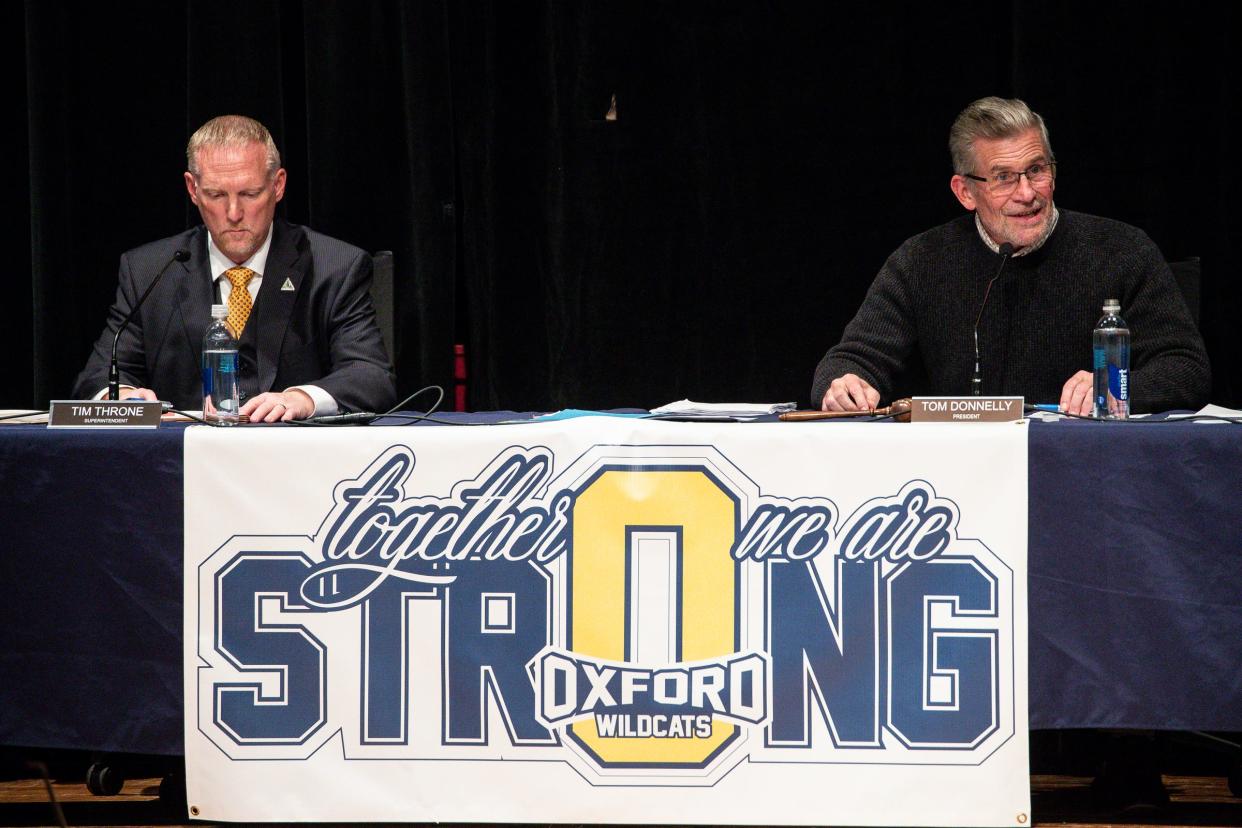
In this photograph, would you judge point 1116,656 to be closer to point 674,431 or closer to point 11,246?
point 674,431

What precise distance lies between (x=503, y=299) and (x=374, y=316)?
1.92ft

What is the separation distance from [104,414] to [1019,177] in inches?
74.0

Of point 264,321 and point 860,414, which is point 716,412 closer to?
point 860,414

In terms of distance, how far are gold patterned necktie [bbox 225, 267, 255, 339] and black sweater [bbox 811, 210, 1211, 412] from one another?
49.8 inches

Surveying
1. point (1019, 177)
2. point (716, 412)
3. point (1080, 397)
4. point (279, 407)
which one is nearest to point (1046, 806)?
point (1080, 397)

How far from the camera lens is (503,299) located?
3502 millimetres

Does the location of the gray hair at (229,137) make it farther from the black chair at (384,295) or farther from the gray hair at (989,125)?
the gray hair at (989,125)

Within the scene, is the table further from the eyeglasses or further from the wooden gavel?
the eyeglasses

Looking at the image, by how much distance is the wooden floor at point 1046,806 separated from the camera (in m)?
2.29

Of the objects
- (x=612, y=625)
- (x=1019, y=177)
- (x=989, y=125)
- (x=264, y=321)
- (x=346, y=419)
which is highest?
(x=989, y=125)

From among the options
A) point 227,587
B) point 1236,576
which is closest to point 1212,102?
point 1236,576

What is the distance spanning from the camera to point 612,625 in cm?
200

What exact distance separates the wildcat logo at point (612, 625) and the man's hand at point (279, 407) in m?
0.31

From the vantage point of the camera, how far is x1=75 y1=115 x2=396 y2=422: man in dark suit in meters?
2.83
